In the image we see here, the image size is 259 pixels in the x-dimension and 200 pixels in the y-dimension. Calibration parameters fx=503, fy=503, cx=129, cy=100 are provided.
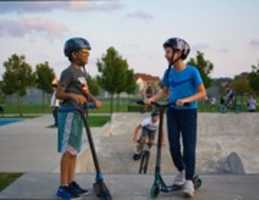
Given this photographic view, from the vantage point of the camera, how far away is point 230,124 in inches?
719

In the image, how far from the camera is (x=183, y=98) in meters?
5.65

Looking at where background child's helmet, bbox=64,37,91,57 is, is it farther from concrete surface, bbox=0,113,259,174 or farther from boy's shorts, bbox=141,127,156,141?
boy's shorts, bbox=141,127,156,141

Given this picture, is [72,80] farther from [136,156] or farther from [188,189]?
[136,156]

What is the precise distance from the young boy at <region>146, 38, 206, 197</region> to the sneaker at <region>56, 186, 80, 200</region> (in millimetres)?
1228

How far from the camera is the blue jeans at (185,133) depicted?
5.68 meters

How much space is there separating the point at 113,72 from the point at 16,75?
8669 millimetres

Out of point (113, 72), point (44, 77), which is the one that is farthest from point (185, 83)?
point (44, 77)

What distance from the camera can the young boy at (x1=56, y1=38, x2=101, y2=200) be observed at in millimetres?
5496

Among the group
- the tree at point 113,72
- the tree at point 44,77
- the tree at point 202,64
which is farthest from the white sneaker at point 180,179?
the tree at point 202,64

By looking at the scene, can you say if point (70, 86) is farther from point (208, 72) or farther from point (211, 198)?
point (208, 72)

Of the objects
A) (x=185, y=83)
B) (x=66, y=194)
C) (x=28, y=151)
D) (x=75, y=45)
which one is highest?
(x=75, y=45)

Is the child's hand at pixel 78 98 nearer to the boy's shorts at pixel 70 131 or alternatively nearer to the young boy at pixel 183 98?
the boy's shorts at pixel 70 131

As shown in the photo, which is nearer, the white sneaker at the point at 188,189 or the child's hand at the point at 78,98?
the child's hand at the point at 78,98

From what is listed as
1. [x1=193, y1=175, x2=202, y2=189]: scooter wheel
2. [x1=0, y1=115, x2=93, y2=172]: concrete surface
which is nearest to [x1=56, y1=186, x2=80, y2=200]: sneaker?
[x1=193, y1=175, x2=202, y2=189]: scooter wheel
